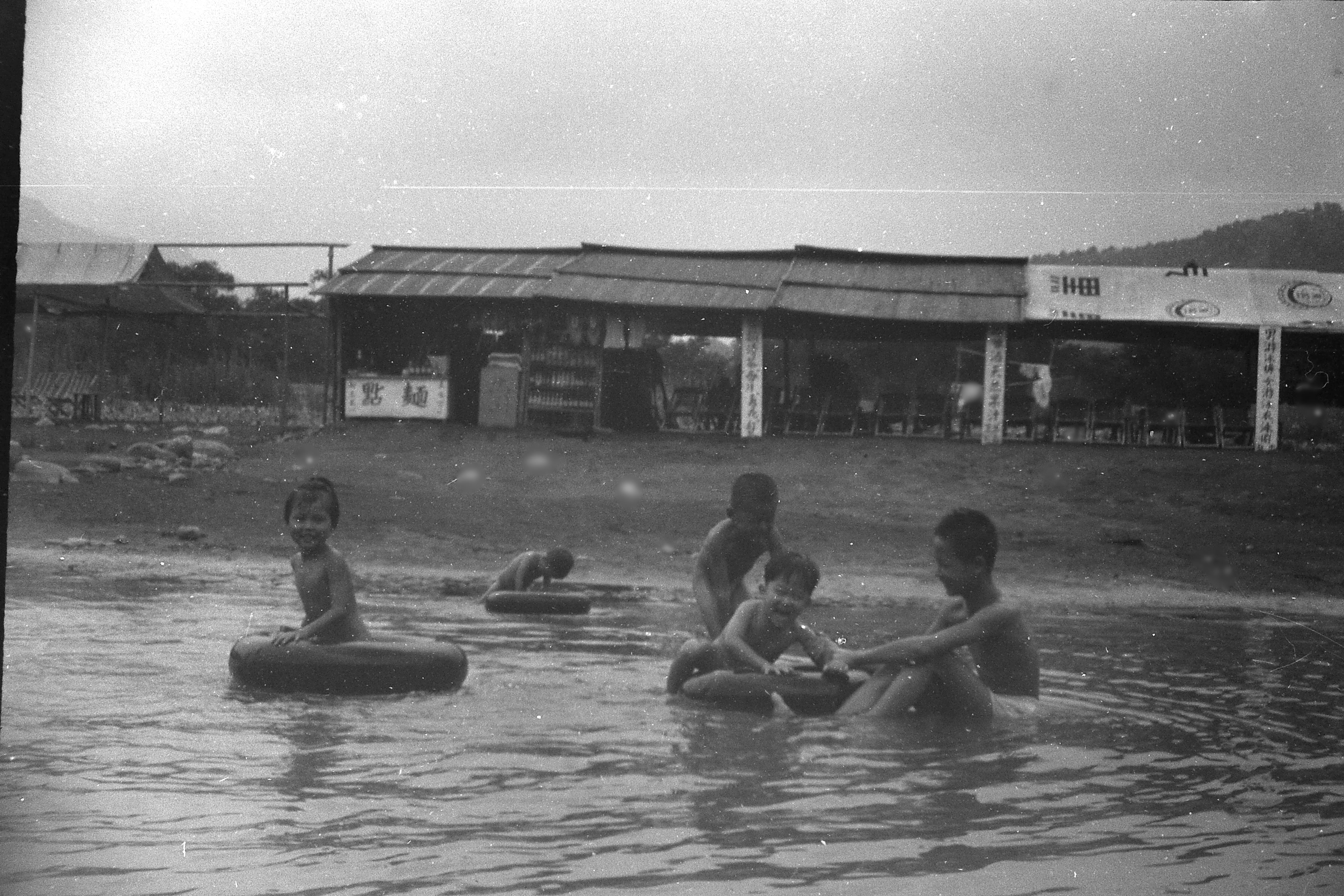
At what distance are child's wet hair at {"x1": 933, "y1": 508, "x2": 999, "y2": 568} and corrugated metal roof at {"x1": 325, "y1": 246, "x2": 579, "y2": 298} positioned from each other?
3.35 meters

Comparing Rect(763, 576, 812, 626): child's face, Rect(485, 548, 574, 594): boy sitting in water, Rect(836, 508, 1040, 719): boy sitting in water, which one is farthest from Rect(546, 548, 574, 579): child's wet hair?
Rect(836, 508, 1040, 719): boy sitting in water

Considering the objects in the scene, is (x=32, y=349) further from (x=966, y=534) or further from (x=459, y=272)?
(x=966, y=534)

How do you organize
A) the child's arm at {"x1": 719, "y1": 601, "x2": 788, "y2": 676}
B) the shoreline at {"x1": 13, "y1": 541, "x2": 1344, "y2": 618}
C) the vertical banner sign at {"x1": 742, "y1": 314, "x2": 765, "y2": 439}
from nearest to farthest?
the child's arm at {"x1": 719, "y1": 601, "x2": 788, "y2": 676}, the shoreline at {"x1": 13, "y1": 541, "x2": 1344, "y2": 618}, the vertical banner sign at {"x1": 742, "y1": 314, "x2": 765, "y2": 439}

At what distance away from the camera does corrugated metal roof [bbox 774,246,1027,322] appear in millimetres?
6984

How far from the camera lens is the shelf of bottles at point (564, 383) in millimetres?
7355

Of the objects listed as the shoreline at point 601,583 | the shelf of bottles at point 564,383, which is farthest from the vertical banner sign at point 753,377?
the shoreline at point 601,583

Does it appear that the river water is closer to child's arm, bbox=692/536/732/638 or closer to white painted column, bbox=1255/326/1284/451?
child's arm, bbox=692/536/732/638

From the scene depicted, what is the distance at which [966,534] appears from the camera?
13.8 ft

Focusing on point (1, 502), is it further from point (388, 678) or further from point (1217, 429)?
point (1217, 429)

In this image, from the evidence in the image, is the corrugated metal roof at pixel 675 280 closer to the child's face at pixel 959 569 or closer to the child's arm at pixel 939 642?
the child's face at pixel 959 569

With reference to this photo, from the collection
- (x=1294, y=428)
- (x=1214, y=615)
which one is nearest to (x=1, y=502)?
(x=1214, y=615)

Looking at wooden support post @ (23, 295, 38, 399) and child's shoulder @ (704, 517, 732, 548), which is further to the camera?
wooden support post @ (23, 295, 38, 399)

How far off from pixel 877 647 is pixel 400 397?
359cm

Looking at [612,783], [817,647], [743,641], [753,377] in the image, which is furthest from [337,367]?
[612,783]
